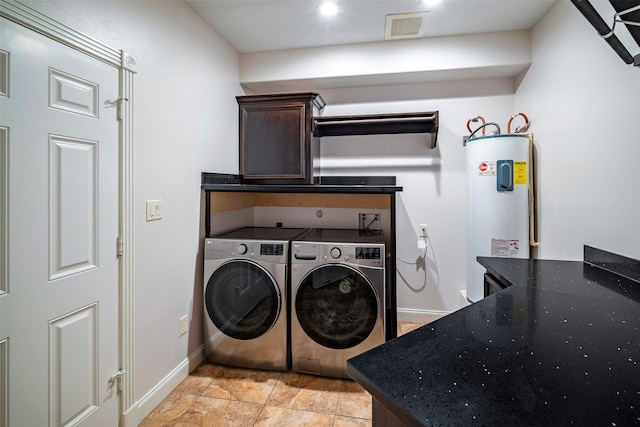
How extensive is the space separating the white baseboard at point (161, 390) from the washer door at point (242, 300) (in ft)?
0.93

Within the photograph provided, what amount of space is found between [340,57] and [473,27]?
105cm

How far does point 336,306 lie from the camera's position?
2021mm

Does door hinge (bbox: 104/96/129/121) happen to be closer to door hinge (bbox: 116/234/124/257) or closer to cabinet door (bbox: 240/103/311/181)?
door hinge (bbox: 116/234/124/257)

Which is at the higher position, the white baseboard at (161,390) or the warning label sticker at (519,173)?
the warning label sticker at (519,173)

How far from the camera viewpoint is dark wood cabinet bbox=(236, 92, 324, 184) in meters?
2.50

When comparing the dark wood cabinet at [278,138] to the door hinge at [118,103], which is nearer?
the door hinge at [118,103]

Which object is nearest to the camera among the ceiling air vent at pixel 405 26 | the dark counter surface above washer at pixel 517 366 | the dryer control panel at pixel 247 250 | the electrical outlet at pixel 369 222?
the dark counter surface above washer at pixel 517 366

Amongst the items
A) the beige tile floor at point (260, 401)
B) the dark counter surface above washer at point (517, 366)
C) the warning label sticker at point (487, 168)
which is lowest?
the beige tile floor at point (260, 401)

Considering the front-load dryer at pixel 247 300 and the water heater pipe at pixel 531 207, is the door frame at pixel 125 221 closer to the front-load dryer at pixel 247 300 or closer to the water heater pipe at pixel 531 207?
the front-load dryer at pixel 247 300

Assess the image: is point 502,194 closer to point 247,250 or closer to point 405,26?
point 405,26

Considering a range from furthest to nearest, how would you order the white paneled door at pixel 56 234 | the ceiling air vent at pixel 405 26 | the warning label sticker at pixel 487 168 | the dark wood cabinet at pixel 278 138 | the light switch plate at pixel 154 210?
1. the dark wood cabinet at pixel 278 138
2. the warning label sticker at pixel 487 168
3. the ceiling air vent at pixel 405 26
4. the light switch plate at pixel 154 210
5. the white paneled door at pixel 56 234

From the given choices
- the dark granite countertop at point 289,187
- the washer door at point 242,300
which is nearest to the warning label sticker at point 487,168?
the dark granite countertop at point 289,187

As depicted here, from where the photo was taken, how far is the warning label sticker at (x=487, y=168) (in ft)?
7.50

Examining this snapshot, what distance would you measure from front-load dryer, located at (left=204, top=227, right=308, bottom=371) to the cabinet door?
0.68 meters
